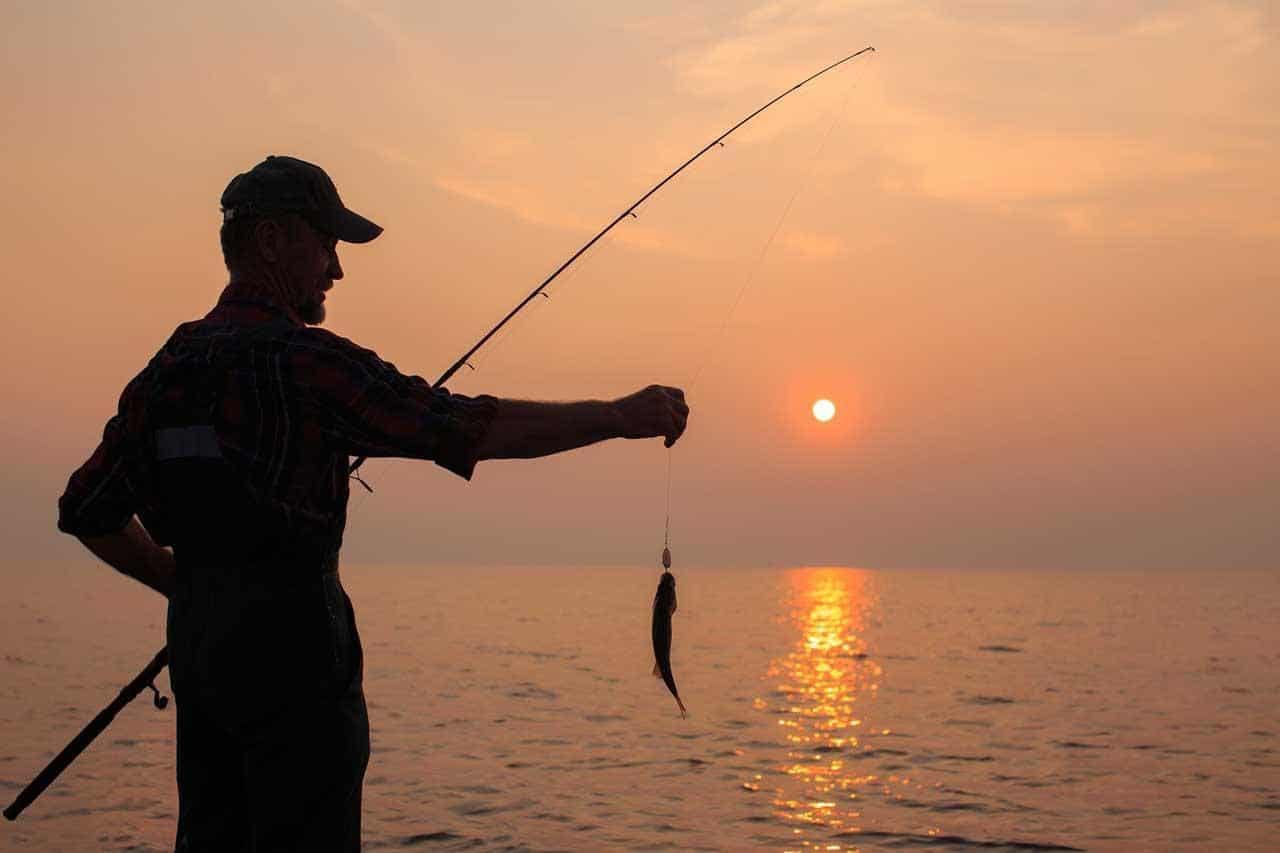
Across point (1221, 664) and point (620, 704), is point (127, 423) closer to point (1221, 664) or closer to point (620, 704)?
point (620, 704)

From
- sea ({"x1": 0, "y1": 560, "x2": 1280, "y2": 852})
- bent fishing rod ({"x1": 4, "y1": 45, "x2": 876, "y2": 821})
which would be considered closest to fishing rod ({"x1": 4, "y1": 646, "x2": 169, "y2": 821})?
bent fishing rod ({"x1": 4, "y1": 45, "x2": 876, "y2": 821})

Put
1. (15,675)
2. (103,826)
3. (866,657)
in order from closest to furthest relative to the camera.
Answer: (103,826), (15,675), (866,657)

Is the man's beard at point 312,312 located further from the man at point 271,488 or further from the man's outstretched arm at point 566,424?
the man's outstretched arm at point 566,424

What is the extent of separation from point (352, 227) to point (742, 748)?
19.8 meters

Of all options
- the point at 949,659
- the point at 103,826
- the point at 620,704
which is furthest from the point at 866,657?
the point at 103,826

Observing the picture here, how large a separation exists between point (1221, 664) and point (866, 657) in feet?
36.0

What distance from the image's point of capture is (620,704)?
29062mm

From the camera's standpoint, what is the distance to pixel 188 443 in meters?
3.12

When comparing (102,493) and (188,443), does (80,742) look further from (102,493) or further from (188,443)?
(188,443)

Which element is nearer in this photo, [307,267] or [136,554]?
[307,267]

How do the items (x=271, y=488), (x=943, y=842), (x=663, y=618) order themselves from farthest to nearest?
1. (x=943, y=842)
2. (x=663, y=618)
3. (x=271, y=488)

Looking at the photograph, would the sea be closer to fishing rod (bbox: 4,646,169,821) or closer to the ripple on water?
the ripple on water

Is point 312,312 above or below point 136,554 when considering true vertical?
above

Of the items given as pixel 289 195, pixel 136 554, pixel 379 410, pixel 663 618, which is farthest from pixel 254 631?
pixel 663 618
